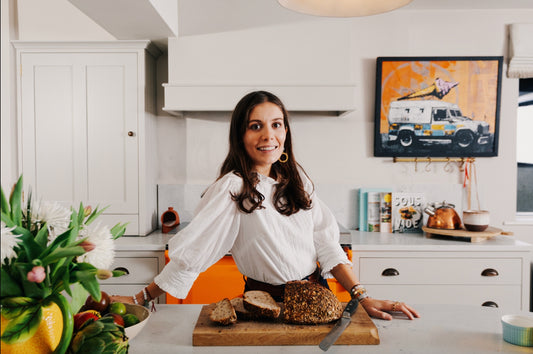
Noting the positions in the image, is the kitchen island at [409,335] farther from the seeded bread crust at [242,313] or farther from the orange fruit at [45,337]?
the orange fruit at [45,337]

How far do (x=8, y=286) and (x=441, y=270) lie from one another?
95.1 inches

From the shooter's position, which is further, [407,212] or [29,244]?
[407,212]

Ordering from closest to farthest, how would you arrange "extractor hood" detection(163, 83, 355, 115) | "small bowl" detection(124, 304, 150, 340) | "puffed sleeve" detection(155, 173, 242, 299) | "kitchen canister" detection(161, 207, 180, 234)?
1. "small bowl" detection(124, 304, 150, 340)
2. "puffed sleeve" detection(155, 173, 242, 299)
3. "extractor hood" detection(163, 83, 355, 115)
4. "kitchen canister" detection(161, 207, 180, 234)

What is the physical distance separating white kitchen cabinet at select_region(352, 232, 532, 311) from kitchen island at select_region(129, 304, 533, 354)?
1.27 metres

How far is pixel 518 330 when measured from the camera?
3.30 feet

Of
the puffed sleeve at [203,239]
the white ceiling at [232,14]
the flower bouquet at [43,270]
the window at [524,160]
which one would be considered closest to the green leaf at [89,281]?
the flower bouquet at [43,270]

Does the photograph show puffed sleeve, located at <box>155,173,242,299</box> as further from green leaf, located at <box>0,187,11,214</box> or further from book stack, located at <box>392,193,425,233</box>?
book stack, located at <box>392,193,425,233</box>

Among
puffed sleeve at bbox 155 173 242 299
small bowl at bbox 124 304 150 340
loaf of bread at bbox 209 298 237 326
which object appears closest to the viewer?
small bowl at bbox 124 304 150 340

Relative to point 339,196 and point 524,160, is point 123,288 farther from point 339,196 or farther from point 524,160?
point 524,160

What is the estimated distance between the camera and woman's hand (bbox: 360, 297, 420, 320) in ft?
3.92

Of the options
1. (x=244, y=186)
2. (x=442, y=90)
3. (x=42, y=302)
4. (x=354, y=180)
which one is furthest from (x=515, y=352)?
(x=442, y=90)

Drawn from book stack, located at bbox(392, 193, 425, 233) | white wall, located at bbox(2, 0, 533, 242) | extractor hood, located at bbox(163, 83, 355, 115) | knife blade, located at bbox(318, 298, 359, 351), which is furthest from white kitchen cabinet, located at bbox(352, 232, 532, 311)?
knife blade, located at bbox(318, 298, 359, 351)

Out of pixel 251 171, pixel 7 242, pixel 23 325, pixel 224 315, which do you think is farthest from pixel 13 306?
pixel 251 171

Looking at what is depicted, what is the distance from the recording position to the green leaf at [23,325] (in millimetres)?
691
